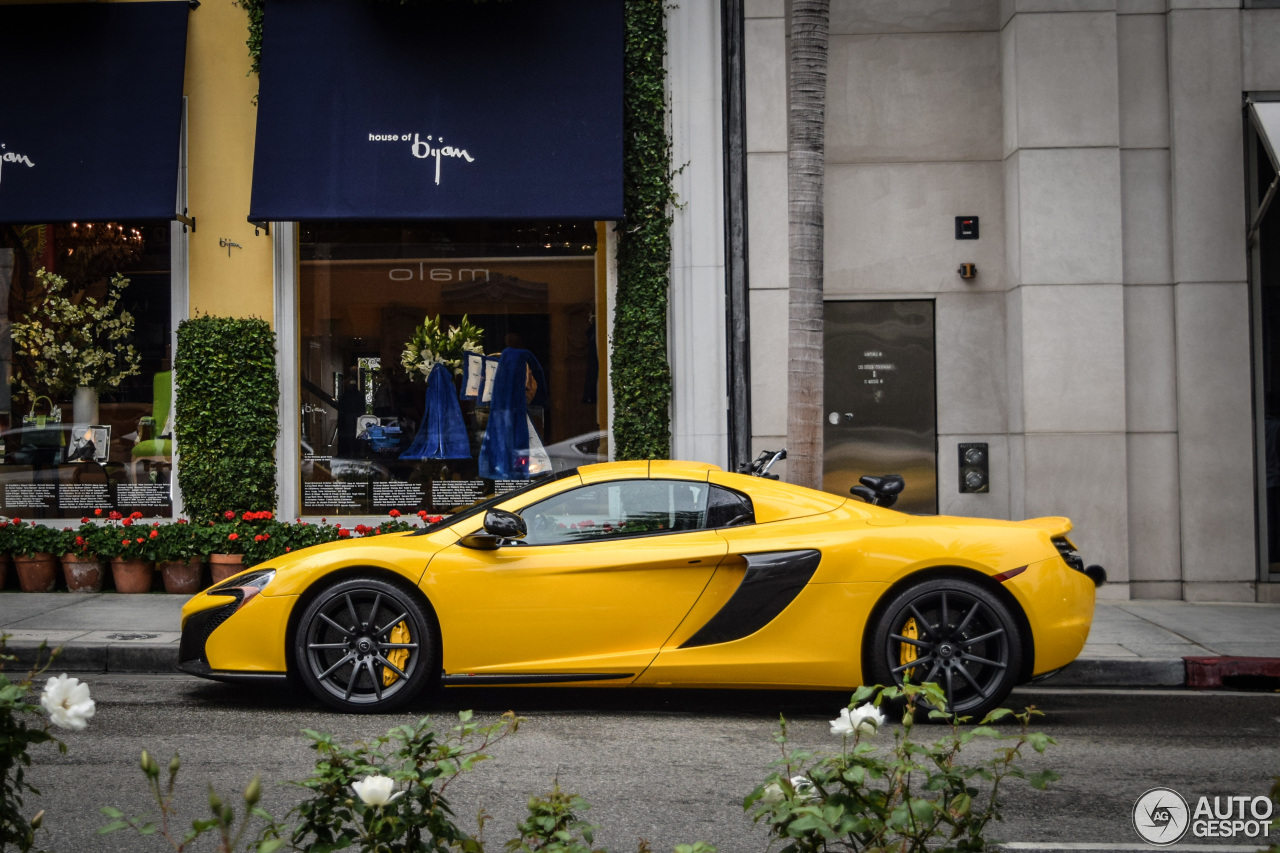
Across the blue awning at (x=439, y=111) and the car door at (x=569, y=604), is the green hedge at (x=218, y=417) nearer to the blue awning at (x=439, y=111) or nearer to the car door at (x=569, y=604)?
the blue awning at (x=439, y=111)

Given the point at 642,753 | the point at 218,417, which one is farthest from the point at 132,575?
the point at 642,753

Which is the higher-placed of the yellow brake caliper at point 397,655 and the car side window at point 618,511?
the car side window at point 618,511

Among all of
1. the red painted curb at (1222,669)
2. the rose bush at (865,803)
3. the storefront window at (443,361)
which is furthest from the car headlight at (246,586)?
the red painted curb at (1222,669)

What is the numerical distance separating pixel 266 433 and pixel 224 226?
2205 millimetres

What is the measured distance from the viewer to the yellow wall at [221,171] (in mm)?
10836

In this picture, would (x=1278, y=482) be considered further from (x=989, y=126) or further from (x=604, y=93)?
(x=604, y=93)

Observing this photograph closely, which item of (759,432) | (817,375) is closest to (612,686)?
(817,375)

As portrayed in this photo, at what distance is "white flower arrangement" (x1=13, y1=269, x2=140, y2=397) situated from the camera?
11.0 m

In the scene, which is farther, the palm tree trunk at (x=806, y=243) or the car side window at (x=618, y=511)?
the palm tree trunk at (x=806, y=243)

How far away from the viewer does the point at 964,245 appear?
1085cm

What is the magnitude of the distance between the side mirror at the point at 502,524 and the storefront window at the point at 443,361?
203 inches

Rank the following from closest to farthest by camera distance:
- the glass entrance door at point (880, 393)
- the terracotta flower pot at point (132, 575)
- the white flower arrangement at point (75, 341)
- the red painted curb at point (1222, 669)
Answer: the red painted curb at point (1222, 669)
the terracotta flower pot at point (132, 575)
the glass entrance door at point (880, 393)
the white flower arrangement at point (75, 341)

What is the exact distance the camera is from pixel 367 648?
19.2ft

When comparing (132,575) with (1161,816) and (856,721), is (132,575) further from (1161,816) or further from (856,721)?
(856,721)
